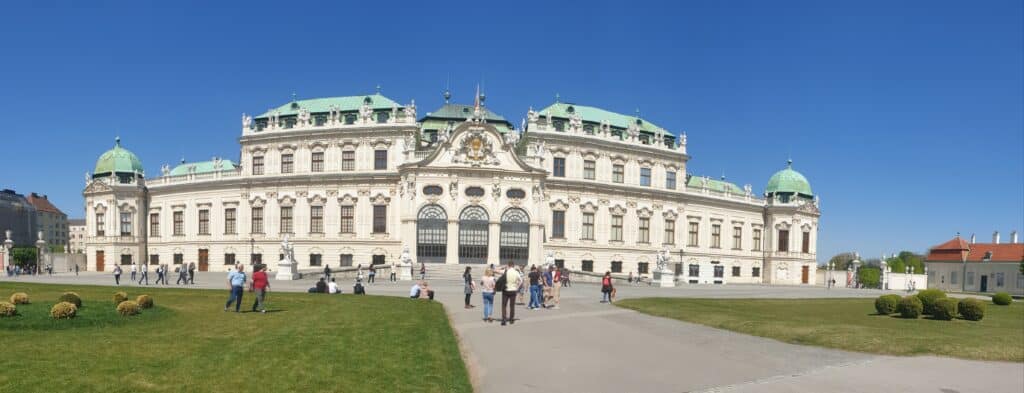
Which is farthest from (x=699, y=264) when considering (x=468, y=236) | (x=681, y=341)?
(x=681, y=341)

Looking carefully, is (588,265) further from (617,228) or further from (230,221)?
(230,221)

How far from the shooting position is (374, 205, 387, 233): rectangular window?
234 feet

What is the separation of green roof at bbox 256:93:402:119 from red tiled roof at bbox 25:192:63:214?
361 ft

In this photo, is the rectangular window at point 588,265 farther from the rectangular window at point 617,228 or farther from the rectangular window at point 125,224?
the rectangular window at point 125,224

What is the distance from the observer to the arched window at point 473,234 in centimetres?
6725

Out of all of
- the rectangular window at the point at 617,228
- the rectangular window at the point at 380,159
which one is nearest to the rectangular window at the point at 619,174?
the rectangular window at the point at 617,228

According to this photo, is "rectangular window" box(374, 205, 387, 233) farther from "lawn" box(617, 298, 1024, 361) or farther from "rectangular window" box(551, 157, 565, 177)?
"lawn" box(617, 298, 1024, 361)

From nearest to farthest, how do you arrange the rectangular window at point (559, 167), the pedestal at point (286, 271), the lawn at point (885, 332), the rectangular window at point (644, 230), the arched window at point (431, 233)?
the lawn at point (885, 332), the pedestal at point (286, 271), the arched window at point (431, 233), the rectangular window at point (559, 167), the rectangular window at point (644, 230)

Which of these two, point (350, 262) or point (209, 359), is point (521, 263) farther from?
point (209, 359)

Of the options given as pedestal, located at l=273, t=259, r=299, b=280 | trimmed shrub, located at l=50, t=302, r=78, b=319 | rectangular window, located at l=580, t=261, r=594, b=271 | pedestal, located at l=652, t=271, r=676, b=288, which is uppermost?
trimmed shrub, located at l=50, t=302, r=78, b=319

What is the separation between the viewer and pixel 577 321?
75.8 feet

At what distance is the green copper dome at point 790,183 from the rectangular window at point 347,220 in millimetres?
55739

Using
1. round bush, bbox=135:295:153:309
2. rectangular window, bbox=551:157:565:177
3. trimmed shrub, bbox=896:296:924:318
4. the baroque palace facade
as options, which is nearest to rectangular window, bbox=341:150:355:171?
the baroque palace facade

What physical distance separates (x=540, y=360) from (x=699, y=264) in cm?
6903
